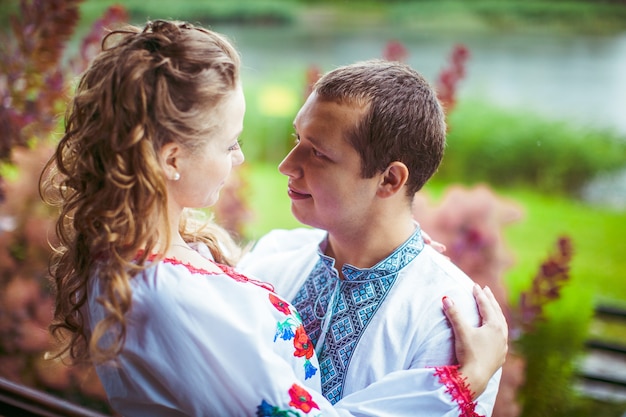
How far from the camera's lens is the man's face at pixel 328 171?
4.34 feet

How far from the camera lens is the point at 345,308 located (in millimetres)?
1395

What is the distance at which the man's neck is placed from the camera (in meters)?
1.40

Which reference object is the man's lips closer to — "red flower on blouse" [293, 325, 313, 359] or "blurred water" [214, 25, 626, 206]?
"red flower on blouse" [293, 325, 313, 359]

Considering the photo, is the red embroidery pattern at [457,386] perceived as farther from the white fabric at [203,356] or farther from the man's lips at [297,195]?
the man's lips at [297,195]

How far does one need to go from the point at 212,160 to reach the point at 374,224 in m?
0.35

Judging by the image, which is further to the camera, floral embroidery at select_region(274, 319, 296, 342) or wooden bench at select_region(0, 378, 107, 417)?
wooden bench at select_region(0, 378, 107, 417)

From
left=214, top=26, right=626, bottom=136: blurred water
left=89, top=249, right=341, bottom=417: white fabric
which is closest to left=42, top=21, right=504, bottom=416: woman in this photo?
left=89, top=249, right=341, bottom=417: white fabric

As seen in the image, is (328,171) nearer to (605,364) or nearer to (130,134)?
(130,134)

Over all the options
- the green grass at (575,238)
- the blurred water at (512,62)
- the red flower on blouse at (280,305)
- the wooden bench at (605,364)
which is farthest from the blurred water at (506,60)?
the red flower on blouse at (280,305)

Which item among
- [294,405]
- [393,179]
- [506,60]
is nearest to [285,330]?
[294,405]

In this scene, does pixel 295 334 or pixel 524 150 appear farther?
pixel 524 150

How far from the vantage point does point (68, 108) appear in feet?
4.18

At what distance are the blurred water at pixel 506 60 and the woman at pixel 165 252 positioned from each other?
2130 millimetres

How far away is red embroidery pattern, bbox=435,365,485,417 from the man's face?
31 centimetres
